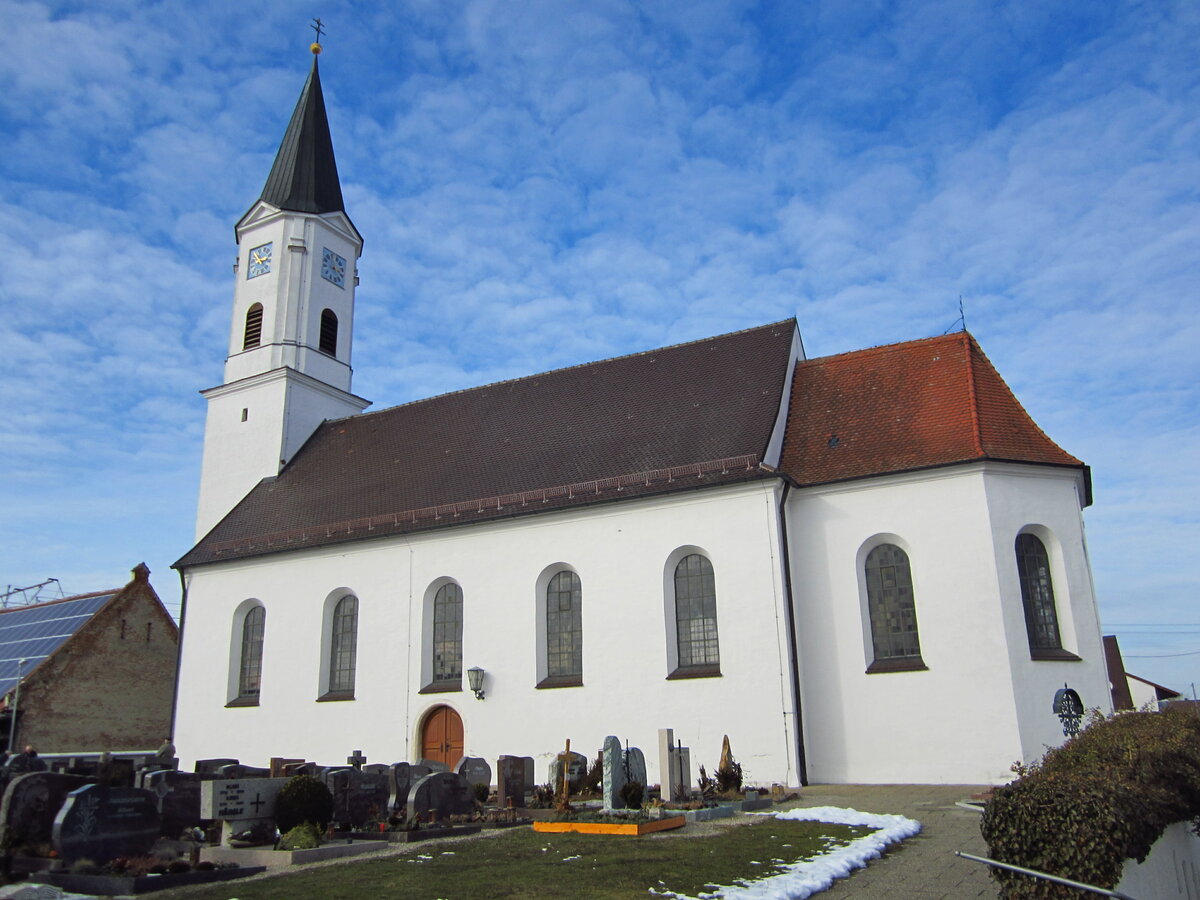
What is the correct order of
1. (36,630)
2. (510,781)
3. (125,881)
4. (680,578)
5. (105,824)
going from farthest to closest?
(36,630)
(680,578)
(510,781)
(105,824)
(125,881)

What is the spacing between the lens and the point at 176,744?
24.8 m

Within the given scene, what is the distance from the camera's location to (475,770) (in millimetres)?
16000

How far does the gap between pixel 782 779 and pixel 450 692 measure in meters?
7.72

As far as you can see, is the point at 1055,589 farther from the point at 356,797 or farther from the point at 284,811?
the point at 284,811

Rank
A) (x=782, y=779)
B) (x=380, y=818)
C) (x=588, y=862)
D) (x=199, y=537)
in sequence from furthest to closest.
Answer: (x=199, y=537), (x=782, y=779), (x=380, y=818), (x=588, y=862)

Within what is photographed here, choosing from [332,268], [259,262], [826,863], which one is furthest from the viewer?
[332,268]

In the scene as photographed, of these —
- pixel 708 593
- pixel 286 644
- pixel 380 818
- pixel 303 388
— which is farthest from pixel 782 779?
pixel 303 388

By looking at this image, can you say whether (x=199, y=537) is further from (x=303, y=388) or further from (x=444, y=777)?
(x=444, y=777)

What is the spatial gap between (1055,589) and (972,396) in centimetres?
413

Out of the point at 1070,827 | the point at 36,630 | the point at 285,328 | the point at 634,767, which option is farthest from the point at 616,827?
the point at 36,630

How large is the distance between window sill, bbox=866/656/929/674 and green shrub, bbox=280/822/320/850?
1060 centimetres

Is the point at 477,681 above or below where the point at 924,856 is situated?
above

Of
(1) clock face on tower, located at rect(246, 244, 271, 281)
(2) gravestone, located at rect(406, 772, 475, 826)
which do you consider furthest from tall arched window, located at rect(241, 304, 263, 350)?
(2) gravestone, located at rect(406, 772, 475, 826)

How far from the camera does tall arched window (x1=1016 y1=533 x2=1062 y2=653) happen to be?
17875 millimetres
